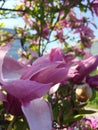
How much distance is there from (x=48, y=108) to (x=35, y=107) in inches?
0.8

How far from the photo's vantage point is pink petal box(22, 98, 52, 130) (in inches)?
21.0

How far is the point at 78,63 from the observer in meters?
0.70

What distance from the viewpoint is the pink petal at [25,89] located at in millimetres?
543

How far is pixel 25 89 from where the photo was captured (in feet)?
1.81

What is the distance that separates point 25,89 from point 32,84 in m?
0.01

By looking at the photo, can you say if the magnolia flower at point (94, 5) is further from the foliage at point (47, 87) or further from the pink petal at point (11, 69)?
the pink petal at point (11, 69)

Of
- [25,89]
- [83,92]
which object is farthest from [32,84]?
[83,92]

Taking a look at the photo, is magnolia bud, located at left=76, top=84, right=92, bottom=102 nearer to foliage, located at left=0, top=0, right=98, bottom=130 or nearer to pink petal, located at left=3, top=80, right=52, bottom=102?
foliage, located at left=0, top=0, right=98, bottom=130

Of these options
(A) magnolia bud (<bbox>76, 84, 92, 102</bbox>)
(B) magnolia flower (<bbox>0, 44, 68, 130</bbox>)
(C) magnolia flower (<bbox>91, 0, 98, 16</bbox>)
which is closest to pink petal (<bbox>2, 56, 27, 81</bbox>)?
(B) magnolia flower (<bbox>0, 44, 68, 130</bbox>)

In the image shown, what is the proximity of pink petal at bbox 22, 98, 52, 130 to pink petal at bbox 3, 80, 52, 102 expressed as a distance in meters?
0.01

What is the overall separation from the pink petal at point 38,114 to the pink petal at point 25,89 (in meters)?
0.01

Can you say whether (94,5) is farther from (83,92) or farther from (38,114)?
(38,114)

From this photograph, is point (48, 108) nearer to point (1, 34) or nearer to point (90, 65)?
point (90, 65)

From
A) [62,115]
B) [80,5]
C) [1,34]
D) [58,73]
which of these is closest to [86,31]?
[1,34]
